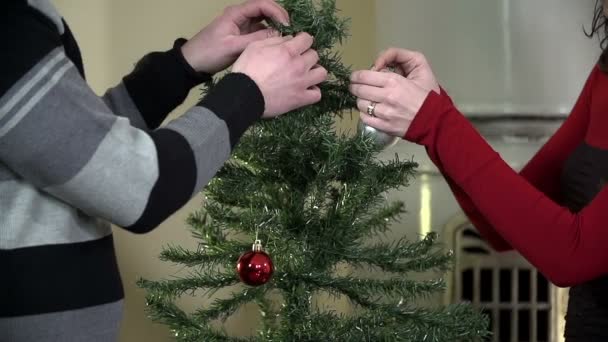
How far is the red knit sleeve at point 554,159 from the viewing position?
1.06 meters

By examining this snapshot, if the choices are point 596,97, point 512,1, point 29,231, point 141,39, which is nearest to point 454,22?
point 512,1

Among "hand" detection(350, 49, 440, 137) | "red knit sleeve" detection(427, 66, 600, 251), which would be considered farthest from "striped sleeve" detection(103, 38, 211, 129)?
"red knit sleeve" detection(427, 66, 600, 251)

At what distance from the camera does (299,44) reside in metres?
0.75

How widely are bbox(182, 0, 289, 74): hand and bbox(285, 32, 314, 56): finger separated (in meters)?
0.10

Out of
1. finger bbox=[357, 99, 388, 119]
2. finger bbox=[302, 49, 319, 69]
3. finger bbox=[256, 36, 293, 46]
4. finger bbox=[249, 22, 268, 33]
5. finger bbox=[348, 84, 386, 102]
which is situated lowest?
finger bbox=[357, 99, 388, 119]

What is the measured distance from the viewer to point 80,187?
58cm

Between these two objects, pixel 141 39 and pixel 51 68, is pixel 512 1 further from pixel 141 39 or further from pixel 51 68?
pixel 51 68

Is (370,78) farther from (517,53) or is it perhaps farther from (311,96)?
(517,53)

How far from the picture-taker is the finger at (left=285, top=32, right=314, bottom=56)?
74 cm

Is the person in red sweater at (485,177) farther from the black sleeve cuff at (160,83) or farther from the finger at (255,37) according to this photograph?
the black sleeve cuff at (160,83)

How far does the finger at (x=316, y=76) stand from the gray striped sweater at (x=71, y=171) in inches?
3.4

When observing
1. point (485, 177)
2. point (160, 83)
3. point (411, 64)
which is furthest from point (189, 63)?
point (485, 177)

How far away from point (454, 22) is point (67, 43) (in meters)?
0.97

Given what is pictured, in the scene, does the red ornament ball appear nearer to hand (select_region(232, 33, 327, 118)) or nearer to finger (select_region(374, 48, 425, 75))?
hand (select_region(232, 33, 327, 118))
